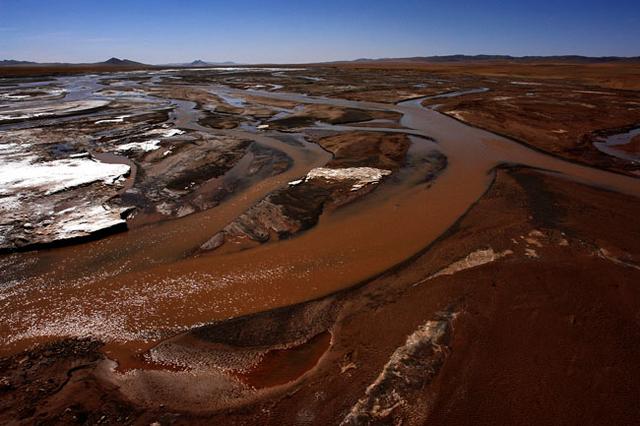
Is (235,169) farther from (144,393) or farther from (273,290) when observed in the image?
(144,393)

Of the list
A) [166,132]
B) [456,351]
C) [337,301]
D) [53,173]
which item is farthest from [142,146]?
[456,351]

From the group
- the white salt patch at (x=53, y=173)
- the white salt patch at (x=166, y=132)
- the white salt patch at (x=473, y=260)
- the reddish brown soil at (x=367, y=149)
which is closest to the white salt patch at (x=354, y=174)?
the reddish brown soil at (x=367, y=149)

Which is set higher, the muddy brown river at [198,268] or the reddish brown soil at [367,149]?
the reddish brown soil at [367,149]

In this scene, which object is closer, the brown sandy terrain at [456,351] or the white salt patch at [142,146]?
the brown sandy terrain at [456,351]

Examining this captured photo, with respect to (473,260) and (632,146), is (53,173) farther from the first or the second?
(632,146)

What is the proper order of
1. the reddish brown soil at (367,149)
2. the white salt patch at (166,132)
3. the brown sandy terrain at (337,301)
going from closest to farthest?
the brown sandy terrain at (337,301) < the reddish brown soil at (367,149) < the white salt patch at (166,132)

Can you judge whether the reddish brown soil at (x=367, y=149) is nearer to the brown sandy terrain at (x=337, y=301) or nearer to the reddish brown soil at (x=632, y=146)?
the brown sandy terrain at (x=337, y=301)
